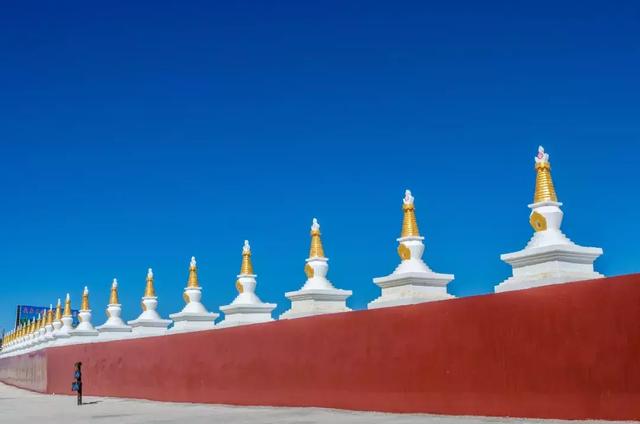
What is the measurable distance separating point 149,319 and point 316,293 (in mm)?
9494

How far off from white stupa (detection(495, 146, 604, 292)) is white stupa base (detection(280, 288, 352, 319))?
5.08 m

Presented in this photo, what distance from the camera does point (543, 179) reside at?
10.8 m

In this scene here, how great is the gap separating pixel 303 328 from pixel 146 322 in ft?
32.1

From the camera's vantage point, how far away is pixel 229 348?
16.7 metres

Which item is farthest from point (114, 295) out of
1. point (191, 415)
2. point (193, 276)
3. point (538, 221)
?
point (538, 221)

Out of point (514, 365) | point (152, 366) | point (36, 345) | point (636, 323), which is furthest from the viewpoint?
point (36, 345)

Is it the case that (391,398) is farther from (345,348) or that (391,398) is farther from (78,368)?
(78,368)

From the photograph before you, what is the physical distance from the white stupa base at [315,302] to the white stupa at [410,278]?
7.19 feet

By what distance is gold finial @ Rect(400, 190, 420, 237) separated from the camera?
1278 cm

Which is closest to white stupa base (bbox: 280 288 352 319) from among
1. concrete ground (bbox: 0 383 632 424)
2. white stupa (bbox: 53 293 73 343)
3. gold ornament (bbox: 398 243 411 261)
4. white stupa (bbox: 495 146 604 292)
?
concrete ground (bbox: 0 383 632 424)

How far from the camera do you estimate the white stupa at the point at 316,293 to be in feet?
49.4

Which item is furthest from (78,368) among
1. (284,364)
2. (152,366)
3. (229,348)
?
(284,364)

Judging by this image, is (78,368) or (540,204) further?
(78,368)

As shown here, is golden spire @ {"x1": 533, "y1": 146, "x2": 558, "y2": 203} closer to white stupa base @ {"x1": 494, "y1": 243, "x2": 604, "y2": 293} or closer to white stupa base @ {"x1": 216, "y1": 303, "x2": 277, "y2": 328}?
white stupa base @ {"x1": 494, "y1": 243, "x2": 604, "y2": 293}
